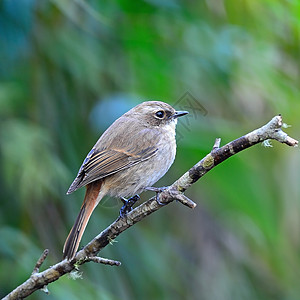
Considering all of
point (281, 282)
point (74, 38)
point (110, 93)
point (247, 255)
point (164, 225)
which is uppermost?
point (74, 38)

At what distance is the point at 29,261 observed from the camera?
163 inches

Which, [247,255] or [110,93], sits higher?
[110,93]

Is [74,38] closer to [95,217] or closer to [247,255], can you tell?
[95,217]

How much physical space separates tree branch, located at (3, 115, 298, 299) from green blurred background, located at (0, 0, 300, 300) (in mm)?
1135

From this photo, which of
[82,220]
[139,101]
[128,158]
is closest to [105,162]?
[128,158]

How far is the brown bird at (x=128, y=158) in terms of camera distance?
367 cm

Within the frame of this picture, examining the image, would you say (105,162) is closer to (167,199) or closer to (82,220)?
(82,220)

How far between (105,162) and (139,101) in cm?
84

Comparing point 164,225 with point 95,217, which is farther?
point 164,225

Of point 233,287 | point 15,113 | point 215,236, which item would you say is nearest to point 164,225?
point 215,236

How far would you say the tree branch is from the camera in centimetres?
240

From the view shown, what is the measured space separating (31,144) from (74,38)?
47.1 inches

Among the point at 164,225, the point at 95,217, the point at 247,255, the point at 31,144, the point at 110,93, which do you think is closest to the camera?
the point at 31,144

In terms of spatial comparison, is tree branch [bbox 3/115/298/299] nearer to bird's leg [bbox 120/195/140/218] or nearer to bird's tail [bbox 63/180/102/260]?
bird's tail [bbox 63/180/102/260]
